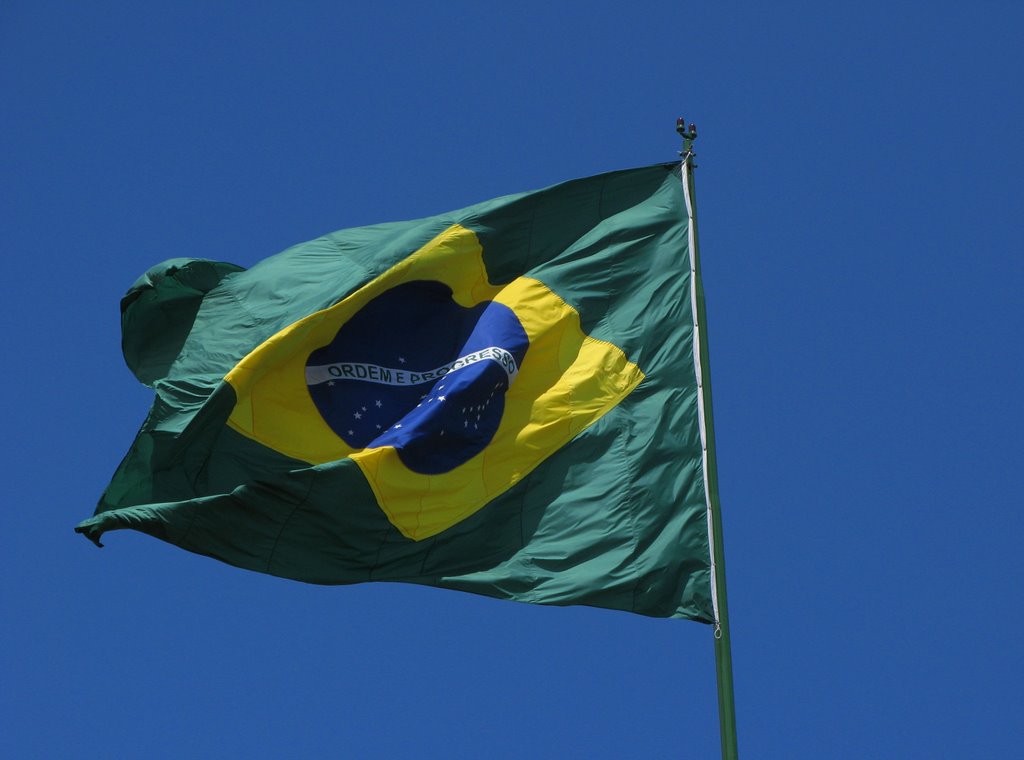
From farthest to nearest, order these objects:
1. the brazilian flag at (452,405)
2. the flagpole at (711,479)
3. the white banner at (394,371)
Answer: the white banner at (394,371)
the brazilian flag at (452,405)
the flagpole at (711,479)

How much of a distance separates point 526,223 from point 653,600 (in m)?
6.14

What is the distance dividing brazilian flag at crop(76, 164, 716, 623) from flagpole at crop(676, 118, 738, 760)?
0.27 ft

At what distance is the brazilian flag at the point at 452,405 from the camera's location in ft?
76.9

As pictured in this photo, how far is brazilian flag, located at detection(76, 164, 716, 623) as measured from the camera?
2345cm

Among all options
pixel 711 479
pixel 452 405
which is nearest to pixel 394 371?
pixel 452 405

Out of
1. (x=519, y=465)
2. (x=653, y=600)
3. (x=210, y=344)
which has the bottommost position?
(x=653, y=600)

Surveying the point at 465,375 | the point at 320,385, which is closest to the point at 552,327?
the point at 465,375

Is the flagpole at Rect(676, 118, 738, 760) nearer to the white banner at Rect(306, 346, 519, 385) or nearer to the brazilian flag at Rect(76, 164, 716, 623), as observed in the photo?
the brazilian flag at Rect(76, 164, 716, 623)

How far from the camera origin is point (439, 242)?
2602 cm

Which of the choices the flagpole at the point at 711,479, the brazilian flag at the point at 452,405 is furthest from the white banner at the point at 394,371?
the flagpole at the point at 711,479

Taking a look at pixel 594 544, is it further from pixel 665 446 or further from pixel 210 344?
pixel 210 344

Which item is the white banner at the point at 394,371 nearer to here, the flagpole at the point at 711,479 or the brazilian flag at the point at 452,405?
the brazilian flag at the point at 452,405

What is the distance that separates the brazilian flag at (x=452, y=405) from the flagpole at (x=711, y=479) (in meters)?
0.08

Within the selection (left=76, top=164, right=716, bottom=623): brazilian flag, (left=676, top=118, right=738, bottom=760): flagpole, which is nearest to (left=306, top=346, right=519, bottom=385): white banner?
(left=76, top=164, right=716, bottom=623): brazilian flag
